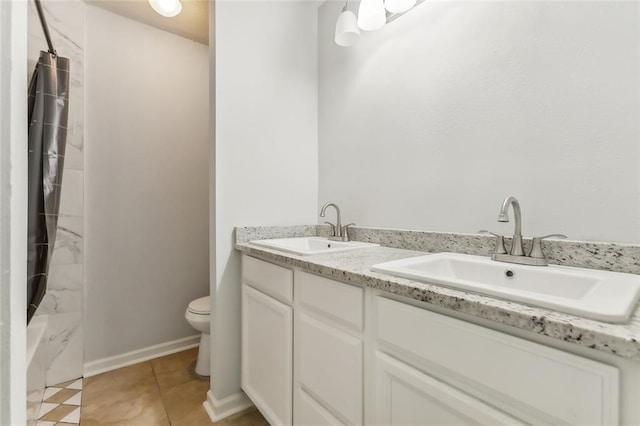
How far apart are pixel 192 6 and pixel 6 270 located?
6.82 feet

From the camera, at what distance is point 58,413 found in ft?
4.88

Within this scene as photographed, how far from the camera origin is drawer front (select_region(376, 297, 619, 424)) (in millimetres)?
484

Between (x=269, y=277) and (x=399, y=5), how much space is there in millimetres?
1351

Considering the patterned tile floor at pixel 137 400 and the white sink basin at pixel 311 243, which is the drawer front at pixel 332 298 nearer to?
the white sink basin at pixel 311 243

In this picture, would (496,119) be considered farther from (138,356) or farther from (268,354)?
(138,356)

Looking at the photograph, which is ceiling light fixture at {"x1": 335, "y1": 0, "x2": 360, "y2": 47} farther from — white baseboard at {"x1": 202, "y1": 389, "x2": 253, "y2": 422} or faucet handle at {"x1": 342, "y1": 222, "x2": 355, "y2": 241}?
white baseboard at {"x1": 202, "y1": 389, "x2": 253, "y2": 422}

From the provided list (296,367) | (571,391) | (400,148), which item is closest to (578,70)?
(400,148)

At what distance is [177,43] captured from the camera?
2186 mm

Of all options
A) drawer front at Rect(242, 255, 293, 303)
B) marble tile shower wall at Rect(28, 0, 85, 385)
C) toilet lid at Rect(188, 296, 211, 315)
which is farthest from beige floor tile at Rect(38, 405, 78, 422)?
drawer front at Rect(242, 255, 293, 303)

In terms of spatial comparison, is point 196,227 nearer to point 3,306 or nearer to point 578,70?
point 3,306

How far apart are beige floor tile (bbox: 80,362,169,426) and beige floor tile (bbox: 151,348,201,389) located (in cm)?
5

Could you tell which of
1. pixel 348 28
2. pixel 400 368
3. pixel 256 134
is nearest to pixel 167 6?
pixel 256 134

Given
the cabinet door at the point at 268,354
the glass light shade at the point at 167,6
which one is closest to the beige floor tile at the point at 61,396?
the cabinet door at the point at 268,354

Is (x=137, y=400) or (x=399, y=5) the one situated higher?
(x=399, y=5)
